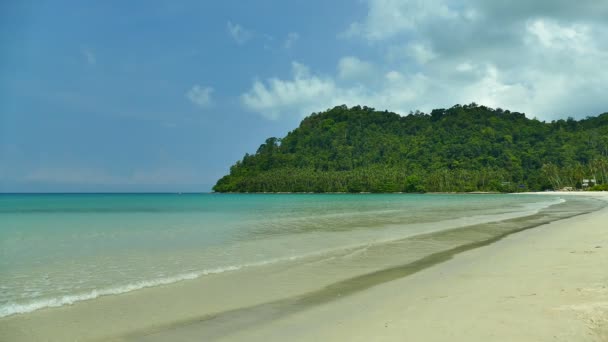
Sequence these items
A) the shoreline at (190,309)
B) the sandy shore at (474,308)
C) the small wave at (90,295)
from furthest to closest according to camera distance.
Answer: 1. the small wave at (90,295)
2. the shoreline at (190,309)
3. the sandy shore at (474,308)

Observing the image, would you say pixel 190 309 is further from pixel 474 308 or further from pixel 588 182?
pixel 588 182

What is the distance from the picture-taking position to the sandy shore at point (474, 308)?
4.95 m

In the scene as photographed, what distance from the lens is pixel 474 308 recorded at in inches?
236

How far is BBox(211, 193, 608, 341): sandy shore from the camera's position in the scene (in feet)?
16.2

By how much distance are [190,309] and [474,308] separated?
15.4 ft

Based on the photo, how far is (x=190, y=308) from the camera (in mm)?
6855

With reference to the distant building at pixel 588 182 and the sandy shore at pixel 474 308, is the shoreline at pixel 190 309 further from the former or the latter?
the distant building at pixel 588 182

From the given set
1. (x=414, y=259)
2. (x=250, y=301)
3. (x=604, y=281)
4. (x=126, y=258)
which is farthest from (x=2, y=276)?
(x=604, y=281)

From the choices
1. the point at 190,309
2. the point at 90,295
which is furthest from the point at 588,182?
the point at 90,295

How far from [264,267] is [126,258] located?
4700 millimetres

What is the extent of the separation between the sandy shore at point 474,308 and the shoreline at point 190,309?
331mm

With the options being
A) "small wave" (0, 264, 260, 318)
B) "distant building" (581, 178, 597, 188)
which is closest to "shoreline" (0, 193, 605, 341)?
"small wave" (0, 264, 260, 318)

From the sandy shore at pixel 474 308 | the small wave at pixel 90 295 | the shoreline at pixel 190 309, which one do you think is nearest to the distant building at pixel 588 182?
the sandy shore at pixel 474 308

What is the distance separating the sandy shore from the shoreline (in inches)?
13.0
